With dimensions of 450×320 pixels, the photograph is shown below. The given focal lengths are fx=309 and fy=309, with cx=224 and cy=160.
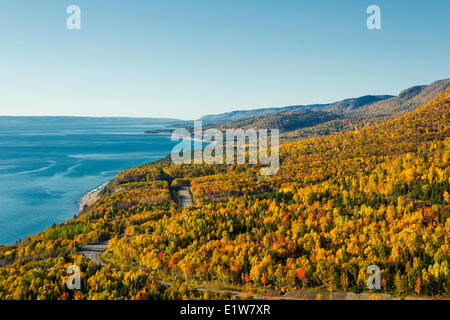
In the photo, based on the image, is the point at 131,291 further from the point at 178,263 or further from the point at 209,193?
the point at 209,193

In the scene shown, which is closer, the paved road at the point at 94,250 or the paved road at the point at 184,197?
the paved road at the point at 94,250

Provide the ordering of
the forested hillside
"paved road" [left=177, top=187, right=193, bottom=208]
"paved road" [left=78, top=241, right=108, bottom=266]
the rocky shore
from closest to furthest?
the forested hillside → "paved road" [left=78, top=241, right=108, bottom=266] → "paved road" [left=177, top=187, right=193, bottom=208] → the rocky shore

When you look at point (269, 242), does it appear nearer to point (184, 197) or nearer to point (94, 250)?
point (94, 250)

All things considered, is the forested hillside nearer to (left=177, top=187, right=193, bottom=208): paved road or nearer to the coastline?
(left=177, top=187, right=193, bottom=208): paved road

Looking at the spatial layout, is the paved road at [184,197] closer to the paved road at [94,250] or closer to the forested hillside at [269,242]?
the forested hillside at [269,242]

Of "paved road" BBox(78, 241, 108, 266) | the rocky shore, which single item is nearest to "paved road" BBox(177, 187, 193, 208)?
the rocky shore

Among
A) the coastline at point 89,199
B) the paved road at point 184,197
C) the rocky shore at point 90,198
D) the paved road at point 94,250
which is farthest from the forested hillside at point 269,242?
the rocky shore at point 90,198
